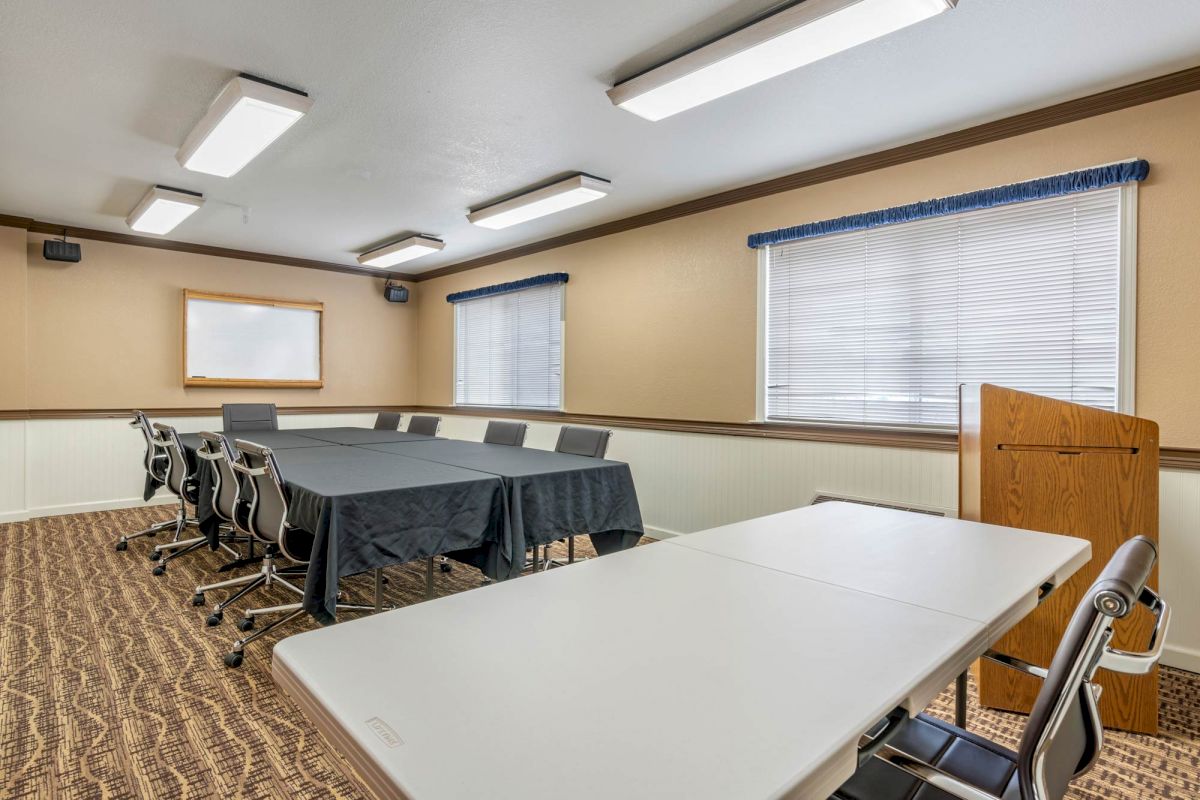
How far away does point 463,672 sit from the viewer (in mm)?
916

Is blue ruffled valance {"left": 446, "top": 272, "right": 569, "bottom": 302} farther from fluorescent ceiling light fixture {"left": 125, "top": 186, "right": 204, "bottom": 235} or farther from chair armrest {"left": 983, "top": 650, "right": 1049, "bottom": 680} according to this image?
chair armrest {"left": 983, "top": 650, "right": 1049, "bottom": 680}

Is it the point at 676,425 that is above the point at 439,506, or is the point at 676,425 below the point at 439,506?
above

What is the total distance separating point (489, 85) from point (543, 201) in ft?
4.60

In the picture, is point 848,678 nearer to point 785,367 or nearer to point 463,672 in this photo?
point 463,672

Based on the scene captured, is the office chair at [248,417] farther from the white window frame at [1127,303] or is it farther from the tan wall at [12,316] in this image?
the white window frame at [1127,303]

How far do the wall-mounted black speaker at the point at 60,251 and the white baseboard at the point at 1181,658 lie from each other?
7735 mm

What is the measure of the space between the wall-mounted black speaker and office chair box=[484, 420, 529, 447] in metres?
3.96

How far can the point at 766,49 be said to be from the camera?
7.55ft

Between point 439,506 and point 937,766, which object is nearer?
point 937,766

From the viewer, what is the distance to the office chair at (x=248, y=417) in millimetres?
5348

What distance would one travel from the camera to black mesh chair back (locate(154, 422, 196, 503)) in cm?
404

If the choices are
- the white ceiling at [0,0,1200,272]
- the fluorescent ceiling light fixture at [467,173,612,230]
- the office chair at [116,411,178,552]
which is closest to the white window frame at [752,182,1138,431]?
the white ceiling at [0,0,1200,272]

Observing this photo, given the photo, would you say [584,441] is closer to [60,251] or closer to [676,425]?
[676,425]

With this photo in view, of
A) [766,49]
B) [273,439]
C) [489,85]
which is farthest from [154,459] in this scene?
[766,49]
